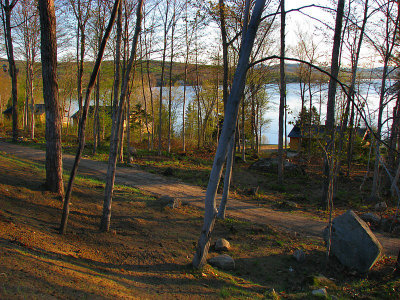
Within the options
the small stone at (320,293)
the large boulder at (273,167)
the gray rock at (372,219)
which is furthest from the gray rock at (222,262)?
the large boulder at (273,167)

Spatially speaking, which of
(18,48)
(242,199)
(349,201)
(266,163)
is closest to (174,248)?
(242,199)

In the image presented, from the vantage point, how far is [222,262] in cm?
509

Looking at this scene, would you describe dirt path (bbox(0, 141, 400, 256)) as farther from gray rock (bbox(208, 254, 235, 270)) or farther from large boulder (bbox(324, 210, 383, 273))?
gray rock (bbox(208, 254, 235, 270))

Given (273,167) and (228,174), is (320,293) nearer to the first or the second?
(228,174)

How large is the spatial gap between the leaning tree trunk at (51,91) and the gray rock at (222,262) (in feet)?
13.2

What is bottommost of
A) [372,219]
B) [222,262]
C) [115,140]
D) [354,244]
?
[372,219]

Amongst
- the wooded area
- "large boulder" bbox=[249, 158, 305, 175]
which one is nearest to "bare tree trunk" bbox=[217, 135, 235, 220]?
the wooded area

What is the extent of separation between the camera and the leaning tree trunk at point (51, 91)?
19.5ft

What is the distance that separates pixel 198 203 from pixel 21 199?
17.6 ft

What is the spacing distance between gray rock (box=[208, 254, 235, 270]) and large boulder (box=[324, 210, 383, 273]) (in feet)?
7.99

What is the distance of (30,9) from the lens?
1831 centimetres

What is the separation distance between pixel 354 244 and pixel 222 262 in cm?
283

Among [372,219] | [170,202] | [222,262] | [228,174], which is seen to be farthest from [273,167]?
[222,262]

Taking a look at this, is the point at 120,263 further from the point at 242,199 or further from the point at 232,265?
the point at 242,199
